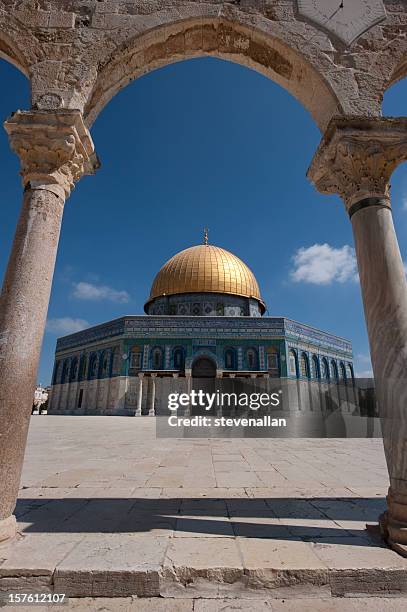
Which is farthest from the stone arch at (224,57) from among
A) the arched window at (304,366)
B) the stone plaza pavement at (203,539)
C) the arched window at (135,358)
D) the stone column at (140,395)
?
the arched window at (304,366)

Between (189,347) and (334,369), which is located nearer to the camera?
(189,347)

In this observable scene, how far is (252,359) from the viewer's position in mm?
24188

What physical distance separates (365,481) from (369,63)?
14.6 feet

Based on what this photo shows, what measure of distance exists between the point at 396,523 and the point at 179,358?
21.9 m

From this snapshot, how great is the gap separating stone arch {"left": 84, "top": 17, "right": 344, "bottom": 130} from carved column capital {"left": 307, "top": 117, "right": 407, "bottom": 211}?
0.99 ft

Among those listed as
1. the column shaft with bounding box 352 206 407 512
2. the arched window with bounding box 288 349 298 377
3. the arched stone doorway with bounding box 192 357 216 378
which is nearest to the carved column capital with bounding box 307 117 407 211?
the column shaft with bounding box 352 206 407 512

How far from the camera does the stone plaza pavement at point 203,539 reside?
70.1 inches

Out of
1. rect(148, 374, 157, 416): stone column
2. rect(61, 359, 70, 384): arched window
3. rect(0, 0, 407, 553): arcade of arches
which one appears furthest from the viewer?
rect(61, 359, 70, 384): arched window

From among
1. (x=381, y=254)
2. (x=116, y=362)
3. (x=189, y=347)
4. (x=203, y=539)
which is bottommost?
(x=203, y=539)

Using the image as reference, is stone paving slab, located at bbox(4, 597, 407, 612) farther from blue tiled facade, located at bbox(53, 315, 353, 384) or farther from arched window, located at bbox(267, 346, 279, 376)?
arched window, located at bbox(267, 346, 279, 376)

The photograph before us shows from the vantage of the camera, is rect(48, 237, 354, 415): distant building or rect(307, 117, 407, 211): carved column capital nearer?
rect(307, 117, 407, 211): carved column capital

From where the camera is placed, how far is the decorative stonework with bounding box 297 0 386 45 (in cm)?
345

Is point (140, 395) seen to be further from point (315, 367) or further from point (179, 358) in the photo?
point (315, 367)

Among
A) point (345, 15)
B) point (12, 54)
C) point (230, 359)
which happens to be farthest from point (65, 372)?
point (345, 15)
